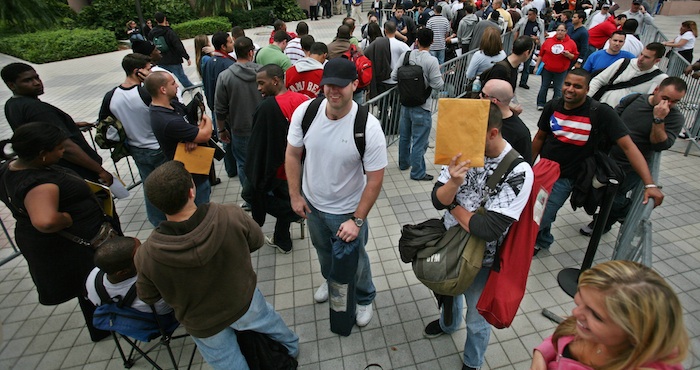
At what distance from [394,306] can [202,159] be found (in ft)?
7.53

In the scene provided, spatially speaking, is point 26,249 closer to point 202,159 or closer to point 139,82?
point 202,159

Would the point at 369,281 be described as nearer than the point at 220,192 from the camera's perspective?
Yes

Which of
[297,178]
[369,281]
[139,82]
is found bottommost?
[369,281]

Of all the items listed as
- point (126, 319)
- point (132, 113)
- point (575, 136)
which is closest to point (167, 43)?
point (132, 113)

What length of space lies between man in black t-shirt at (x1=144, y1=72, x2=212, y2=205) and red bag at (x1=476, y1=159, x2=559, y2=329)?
2.79 metres

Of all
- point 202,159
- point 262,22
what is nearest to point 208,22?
point 262,22

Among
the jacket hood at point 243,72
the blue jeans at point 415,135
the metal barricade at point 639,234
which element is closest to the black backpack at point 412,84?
the blue jeans at point 415,135

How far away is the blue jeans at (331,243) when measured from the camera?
9.55 ft

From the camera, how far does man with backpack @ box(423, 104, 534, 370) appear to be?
211 cm

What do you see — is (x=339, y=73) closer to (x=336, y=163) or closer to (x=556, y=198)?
(x=336, y=163)

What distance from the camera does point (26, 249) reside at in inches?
109

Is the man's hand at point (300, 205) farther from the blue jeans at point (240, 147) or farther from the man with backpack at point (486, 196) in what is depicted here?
the blue jeans at point (240, 147)

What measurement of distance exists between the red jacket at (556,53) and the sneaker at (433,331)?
651 cm

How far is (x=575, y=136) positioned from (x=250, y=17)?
2314 cm
